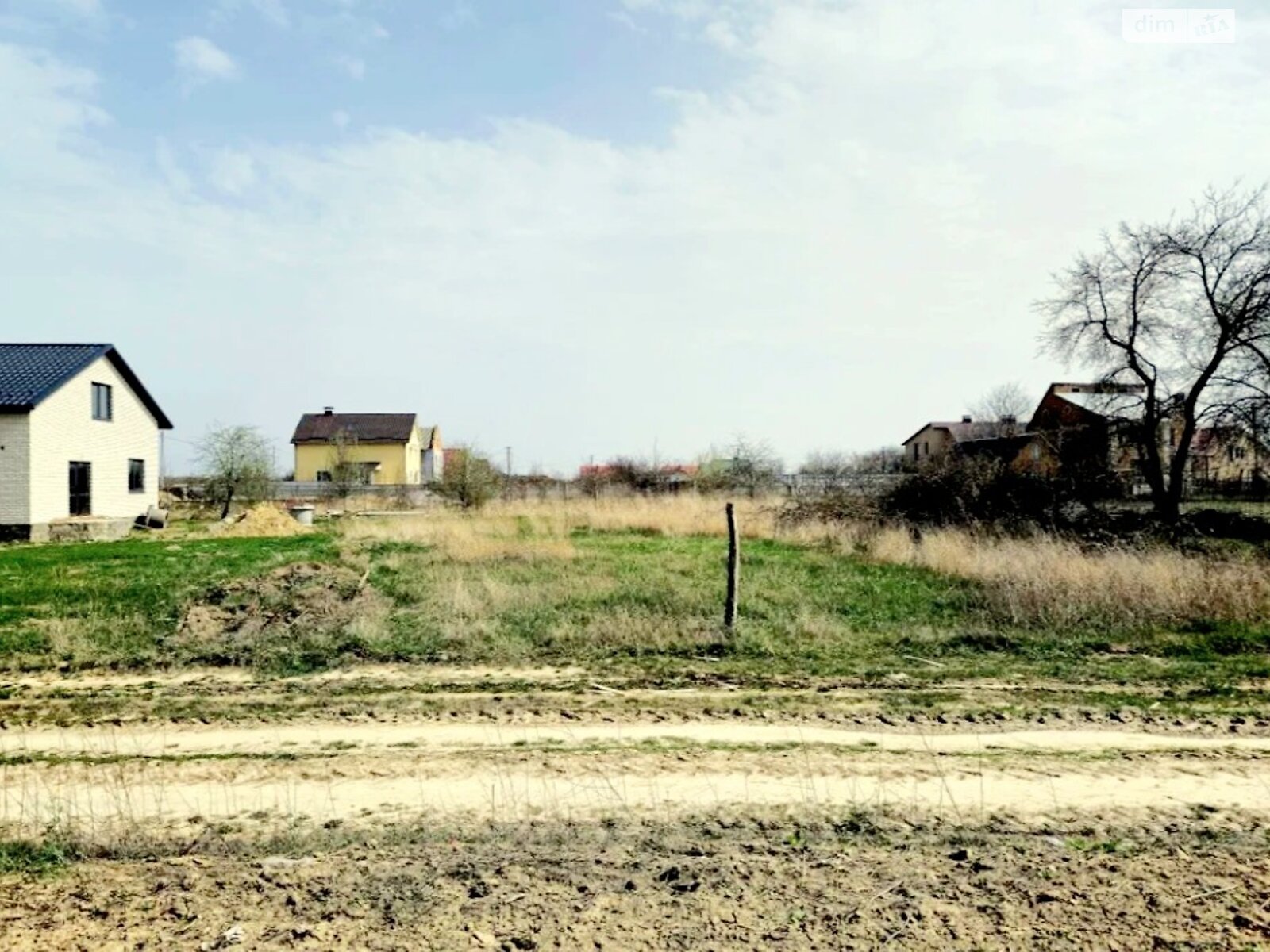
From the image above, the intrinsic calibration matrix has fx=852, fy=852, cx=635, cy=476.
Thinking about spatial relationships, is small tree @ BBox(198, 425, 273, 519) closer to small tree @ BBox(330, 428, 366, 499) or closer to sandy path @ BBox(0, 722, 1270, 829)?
small tree @ BBox(330, 428, 366, 499)

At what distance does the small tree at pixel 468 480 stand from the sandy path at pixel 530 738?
91.5ft

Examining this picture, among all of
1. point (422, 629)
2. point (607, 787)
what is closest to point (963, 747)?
point (607, 787)

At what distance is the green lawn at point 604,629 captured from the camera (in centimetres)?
1007

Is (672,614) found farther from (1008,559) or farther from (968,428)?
(968,428)

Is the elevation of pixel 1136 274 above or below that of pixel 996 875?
above

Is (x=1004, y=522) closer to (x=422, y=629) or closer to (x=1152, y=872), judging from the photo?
(x=422, y=629)

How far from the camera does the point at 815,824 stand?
5.32 meters

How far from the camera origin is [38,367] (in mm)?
28750

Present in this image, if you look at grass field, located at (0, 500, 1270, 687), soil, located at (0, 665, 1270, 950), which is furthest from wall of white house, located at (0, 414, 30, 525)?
soil, located at (0, 665, 1270, 950)

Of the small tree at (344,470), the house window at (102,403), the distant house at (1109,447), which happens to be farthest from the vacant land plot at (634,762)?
the small tree at (344,470)

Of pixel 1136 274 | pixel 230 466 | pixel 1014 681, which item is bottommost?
pixel 1014 681

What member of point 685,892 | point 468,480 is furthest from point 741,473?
point 685,892

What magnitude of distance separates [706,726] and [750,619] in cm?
456

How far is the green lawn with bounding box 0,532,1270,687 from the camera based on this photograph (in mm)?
10070
